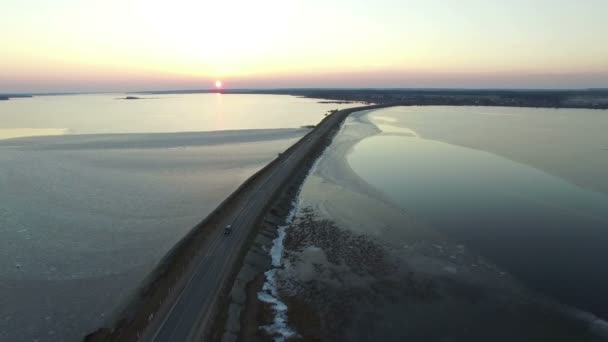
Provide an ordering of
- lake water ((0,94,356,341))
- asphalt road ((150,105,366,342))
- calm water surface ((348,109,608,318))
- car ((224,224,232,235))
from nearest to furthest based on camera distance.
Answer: asphalt road ((150,105,366,342))
lake water ((0,94,356,341))
calm water surface ((348,109,608,318))
car ((224,224,232,235))

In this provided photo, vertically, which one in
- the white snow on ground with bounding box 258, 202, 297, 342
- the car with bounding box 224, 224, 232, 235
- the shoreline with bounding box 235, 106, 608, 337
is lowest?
the white snow on ground with bounding box 258, 202, 297, 342

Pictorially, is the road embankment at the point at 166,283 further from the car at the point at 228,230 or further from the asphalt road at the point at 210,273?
the car at the point at 228,230

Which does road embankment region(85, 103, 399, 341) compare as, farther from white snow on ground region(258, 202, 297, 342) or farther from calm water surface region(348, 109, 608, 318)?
calm water surface region(348, 109, 608, 318)

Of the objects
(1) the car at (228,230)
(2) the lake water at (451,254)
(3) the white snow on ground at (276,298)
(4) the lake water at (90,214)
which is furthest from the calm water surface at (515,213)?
(4) the lake water at (90,214)

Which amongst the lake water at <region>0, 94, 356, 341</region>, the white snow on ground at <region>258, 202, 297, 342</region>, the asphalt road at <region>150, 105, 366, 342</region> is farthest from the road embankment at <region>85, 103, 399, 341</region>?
the white snow on ground at <region>258, 202, 297, 342</region>

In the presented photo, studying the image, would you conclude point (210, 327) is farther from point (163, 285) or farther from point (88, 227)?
point (88, 227)

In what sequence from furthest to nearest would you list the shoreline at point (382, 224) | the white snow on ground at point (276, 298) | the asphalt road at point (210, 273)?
the shoreline at point (382, 224)
the white snow on ground at point (276, 298)
the asphalt road at point (210, 273)
